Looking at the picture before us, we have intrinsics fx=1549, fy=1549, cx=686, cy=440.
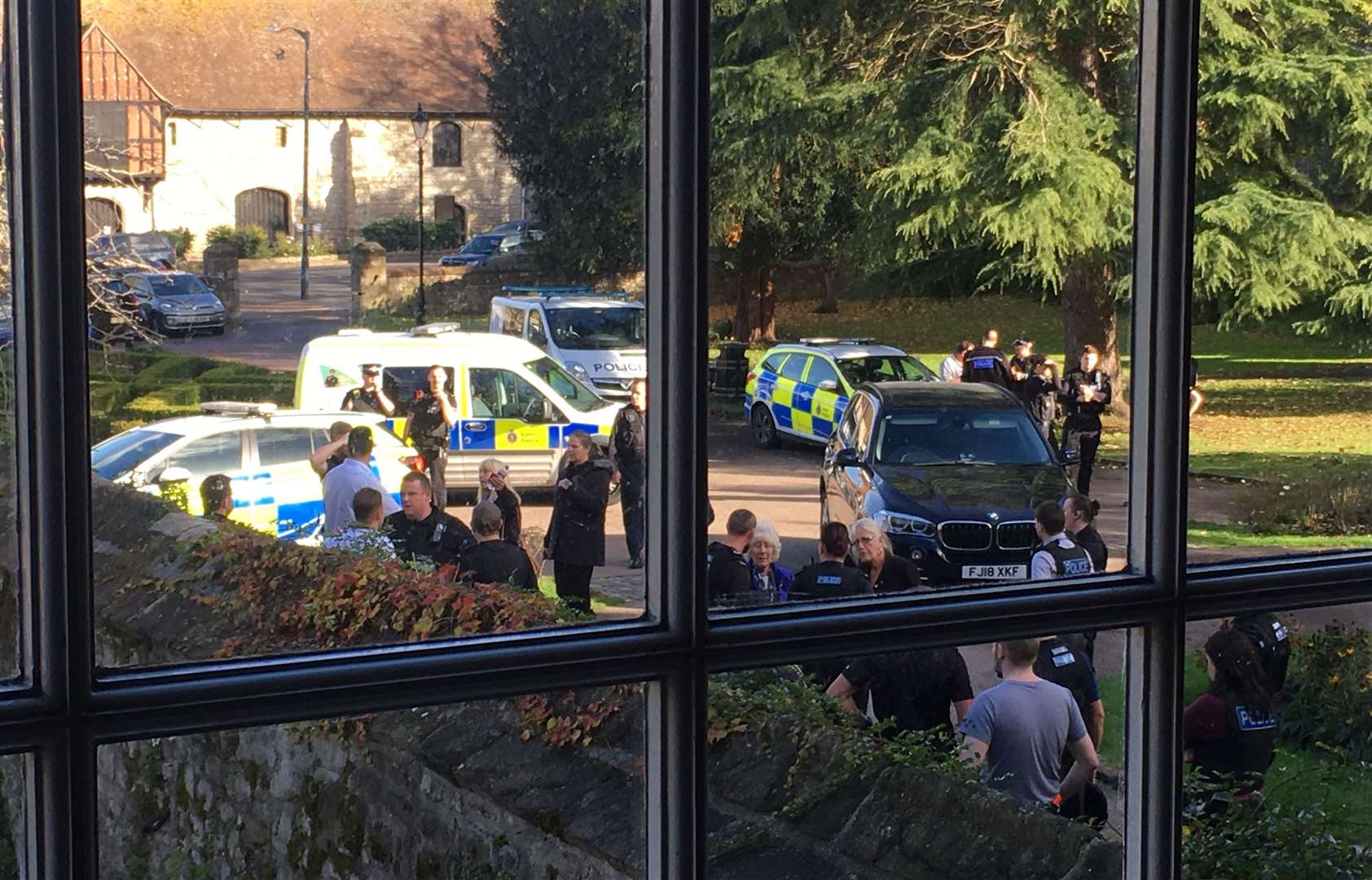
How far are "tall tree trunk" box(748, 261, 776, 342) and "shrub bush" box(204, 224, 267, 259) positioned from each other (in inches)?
23.1

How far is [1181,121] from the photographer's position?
1.55 m

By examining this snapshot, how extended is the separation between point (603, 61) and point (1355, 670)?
3.62 meters

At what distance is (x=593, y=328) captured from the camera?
1.76 meters

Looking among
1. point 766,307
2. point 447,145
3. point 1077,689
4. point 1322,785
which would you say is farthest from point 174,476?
point 1322,785

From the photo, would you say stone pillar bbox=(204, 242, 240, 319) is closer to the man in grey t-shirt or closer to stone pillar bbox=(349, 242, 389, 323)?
stone pillar bbox=(349, 242, 389, 323)

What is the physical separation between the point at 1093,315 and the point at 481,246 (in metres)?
0.92

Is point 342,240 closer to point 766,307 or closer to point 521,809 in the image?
point 766,307

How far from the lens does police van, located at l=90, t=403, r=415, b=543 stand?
5.57 ft

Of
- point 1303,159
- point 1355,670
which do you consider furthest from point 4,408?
point 1303,159

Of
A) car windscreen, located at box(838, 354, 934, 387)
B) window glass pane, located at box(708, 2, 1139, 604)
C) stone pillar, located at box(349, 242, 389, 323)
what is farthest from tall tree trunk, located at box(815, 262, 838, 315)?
stone pillar, located at box(349, 242, 389, 323)

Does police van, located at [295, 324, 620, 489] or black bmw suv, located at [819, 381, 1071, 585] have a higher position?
police van, located at [295, 324, 620, 489]

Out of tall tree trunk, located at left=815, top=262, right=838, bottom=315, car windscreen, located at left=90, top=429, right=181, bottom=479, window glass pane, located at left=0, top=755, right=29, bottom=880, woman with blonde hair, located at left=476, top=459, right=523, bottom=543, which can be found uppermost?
tall tree trunk, located at left=815, top=262, right=838, bottom=315

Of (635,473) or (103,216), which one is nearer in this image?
(103,216)

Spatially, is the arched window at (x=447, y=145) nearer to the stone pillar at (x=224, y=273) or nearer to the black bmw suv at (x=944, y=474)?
the stone pillar at (x=224, y=273)
